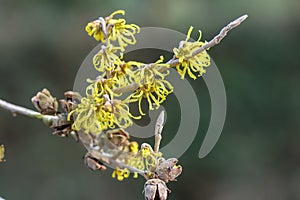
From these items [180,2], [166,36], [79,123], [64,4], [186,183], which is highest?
[64,4]

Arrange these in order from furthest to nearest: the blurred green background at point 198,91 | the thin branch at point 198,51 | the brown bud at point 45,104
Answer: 1. the blurred green background at point 198,91
2. the brown bud at point 45,104
3. the thin branch at point 198,51

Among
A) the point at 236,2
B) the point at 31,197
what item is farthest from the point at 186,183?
the point at 236,2

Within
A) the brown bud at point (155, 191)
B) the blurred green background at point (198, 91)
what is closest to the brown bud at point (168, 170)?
the brown bud at point (155, 191)

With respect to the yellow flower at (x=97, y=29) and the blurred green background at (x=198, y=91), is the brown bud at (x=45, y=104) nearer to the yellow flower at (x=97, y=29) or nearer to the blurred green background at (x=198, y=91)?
the yellow flower at (x=97, y=29)

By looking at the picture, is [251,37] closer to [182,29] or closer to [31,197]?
[182,29]

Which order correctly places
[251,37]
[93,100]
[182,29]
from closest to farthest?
[93,100], [182,29], [251,37]

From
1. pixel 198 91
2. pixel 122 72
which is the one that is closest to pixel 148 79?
pixel 122 72

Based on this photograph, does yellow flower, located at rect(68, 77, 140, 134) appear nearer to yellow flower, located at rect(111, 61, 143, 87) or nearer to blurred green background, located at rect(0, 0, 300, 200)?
yellow flower, located at rect(111, 61, 143, 87)

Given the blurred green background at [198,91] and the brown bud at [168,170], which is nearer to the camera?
the brown bud at [168,170]
